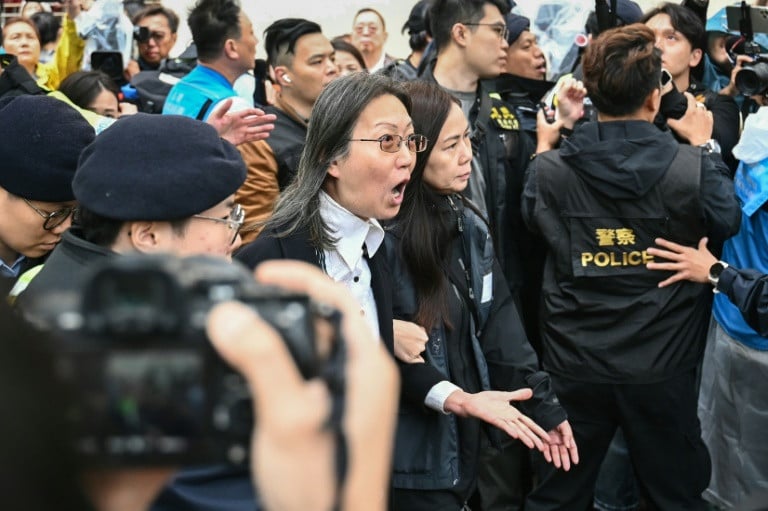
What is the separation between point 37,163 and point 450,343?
50.5 inches

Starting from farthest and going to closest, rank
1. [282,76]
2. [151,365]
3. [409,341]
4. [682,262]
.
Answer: [282,76], [682,262], [409,341], [151,365]

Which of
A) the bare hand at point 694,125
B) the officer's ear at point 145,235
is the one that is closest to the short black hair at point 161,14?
the bare hand at point 694,125

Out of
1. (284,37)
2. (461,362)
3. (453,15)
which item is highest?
(453,15)

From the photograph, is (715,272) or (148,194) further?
(715,272)

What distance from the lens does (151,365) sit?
72 cm

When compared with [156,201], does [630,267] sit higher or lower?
lower

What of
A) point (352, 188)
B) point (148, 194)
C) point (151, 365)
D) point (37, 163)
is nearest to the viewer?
point (151, 365)

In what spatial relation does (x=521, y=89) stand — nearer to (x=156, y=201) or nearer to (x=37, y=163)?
(x=37, y=163)

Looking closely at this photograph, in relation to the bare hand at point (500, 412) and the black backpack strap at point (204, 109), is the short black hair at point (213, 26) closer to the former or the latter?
the black backpack strap at point (204, 109)

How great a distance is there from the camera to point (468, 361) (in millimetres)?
3006

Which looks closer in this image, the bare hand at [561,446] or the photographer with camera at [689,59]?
the bare hand at [561,446]

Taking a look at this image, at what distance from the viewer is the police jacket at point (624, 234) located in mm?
3693

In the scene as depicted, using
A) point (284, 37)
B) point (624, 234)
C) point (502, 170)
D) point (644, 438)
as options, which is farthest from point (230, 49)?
point (644, 438)

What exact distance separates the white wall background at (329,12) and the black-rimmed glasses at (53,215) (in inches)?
191
